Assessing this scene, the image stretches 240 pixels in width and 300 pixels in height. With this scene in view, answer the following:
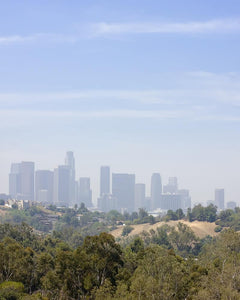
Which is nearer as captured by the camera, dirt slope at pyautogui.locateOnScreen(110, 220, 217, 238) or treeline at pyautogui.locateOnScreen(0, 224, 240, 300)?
treeline at pyautogui.locateOnScreen(0, 224, 240, 300)

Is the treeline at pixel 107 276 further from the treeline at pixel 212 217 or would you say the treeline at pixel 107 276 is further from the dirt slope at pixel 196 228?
the treeline at pixel 212 217

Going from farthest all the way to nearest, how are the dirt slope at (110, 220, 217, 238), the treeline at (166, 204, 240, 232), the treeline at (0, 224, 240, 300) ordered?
the treeline at (166, 204, 240, 232)
the dirt slope at (110, 220, 217, 238)
the treeline at (0, 224, 240, 300)

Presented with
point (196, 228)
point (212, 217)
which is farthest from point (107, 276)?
point (212, 217)

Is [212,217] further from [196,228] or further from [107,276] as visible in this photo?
[107,276]

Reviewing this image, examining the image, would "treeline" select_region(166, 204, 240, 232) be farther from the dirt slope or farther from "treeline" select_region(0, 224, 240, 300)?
"treeline" select_region(0, 224, 240, 300)

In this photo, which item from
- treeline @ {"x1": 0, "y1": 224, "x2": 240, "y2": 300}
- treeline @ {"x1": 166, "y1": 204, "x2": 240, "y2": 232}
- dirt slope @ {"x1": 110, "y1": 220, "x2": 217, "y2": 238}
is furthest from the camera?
treeline @ {"x1": 166, "y1": 204, "x2": 240, "y2": 232}

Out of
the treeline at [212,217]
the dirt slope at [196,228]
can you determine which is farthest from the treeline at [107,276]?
the treeline at [212,217]

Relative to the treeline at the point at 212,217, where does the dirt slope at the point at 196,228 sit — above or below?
below

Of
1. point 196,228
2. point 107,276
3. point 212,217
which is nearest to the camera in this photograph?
point 107,276

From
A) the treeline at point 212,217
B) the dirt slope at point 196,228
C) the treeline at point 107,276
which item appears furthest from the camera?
the treeline at point 212,217

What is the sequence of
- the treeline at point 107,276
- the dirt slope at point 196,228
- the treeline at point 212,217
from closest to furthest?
the treeline at point 107,276, the dirt slope at point 196,228, the treeline at point 212,217

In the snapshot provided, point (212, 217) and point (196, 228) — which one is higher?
point (212, 217)

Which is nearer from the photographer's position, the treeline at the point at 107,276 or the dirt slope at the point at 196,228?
the treeline at the point at 107,276

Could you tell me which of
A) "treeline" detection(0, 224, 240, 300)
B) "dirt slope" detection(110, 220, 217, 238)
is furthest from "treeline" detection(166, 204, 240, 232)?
"treeline" detection(0, 224, 240, 300)
